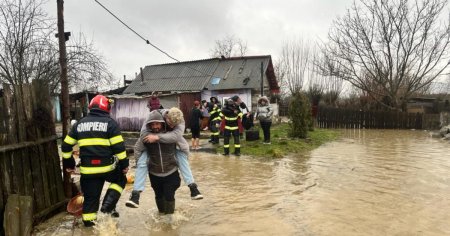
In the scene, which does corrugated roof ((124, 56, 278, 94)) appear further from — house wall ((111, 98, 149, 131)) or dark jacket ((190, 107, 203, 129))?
dark jacket ((190, 107, 203, 129))

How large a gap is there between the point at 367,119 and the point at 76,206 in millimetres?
22744

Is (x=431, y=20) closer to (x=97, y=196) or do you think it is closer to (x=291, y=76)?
(x=291, y=76)

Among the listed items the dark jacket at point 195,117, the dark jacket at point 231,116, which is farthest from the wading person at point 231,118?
the dark jacket at point 195,117

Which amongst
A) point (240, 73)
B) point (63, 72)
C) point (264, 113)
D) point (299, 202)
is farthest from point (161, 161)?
point (240, 73)

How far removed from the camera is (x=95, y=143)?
524cm

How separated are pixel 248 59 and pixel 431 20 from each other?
1212 cm

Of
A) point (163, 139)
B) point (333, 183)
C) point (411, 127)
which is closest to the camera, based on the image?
point (163, 139)

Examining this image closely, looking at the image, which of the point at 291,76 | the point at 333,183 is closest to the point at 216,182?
the point at 333,183

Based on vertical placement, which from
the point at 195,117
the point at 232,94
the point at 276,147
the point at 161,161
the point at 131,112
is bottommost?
the point at 276,147

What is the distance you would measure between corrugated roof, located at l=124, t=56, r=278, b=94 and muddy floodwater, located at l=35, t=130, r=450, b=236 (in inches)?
627

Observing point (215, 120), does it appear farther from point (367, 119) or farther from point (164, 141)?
point (367, 119)

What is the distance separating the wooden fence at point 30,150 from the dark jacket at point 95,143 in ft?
1.78

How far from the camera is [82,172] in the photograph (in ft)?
17.3

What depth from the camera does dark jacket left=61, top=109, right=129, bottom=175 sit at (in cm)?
523
